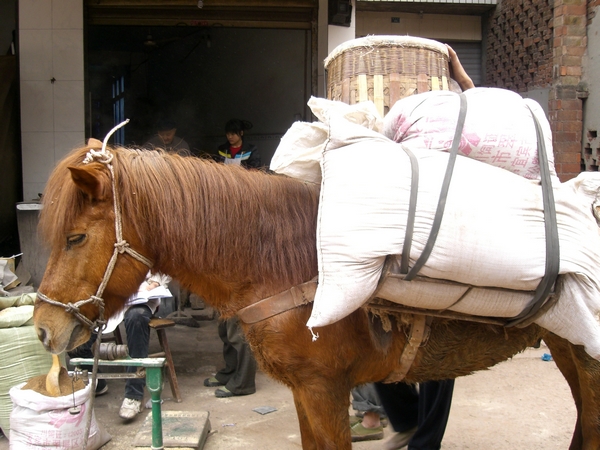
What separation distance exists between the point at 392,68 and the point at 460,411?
8.84ft

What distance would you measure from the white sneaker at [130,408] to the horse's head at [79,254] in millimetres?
2182

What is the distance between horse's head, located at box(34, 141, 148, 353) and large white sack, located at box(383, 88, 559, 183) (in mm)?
1175

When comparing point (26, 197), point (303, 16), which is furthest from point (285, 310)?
point (303, 16)

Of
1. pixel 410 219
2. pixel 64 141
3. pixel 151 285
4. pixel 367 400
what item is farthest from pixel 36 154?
pixel 410 219

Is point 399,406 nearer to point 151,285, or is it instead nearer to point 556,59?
point 151,285

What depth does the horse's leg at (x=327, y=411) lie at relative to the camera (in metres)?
2.33

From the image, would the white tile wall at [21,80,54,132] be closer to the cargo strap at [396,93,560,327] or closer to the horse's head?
the horse's head

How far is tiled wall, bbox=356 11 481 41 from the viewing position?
8227mm

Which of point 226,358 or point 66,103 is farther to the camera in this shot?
point 66,103

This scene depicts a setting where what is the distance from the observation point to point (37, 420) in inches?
135

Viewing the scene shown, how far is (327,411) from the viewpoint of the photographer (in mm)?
2336

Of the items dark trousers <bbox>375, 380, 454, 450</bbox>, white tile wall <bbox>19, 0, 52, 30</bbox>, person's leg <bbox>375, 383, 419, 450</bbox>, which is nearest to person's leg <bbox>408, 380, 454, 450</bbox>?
dark trousers <bbox>375, 380, 454, 450</bbox>

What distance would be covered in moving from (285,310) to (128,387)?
2.51 metres

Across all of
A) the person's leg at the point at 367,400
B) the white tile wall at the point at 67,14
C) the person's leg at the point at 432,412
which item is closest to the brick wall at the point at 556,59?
the person's leg at the point at 367,400
